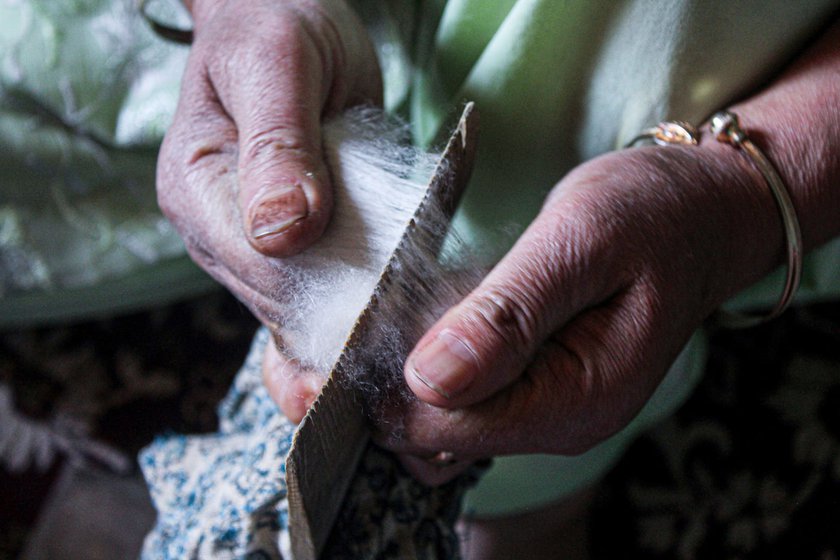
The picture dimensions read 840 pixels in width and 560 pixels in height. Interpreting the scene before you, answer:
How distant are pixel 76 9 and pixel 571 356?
2.23 ft

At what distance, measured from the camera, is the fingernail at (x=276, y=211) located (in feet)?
1.46

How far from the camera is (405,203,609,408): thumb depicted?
0.42 m

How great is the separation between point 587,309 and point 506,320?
9cm

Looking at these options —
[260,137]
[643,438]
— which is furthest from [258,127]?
[643,438]

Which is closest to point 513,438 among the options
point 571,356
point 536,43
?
point 571,356

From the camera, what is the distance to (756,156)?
521mm

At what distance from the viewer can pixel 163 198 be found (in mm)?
550

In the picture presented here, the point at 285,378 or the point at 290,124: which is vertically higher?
the point at 290,124

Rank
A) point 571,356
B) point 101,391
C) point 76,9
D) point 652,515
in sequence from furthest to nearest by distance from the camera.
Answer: point 101,391 < point 652,515 < point 76,9 < point 571,356

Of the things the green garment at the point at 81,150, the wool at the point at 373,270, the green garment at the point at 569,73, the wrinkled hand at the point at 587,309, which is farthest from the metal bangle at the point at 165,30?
the wrinkled hand at the point at 587,309

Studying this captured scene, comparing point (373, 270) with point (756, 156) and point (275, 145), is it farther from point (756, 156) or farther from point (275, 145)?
point (756, 156)

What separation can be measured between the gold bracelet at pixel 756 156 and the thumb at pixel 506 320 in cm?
15

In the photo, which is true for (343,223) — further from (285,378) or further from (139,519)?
(139,519)

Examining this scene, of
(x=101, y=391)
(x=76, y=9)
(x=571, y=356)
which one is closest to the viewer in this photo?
(x=571, y=356)
